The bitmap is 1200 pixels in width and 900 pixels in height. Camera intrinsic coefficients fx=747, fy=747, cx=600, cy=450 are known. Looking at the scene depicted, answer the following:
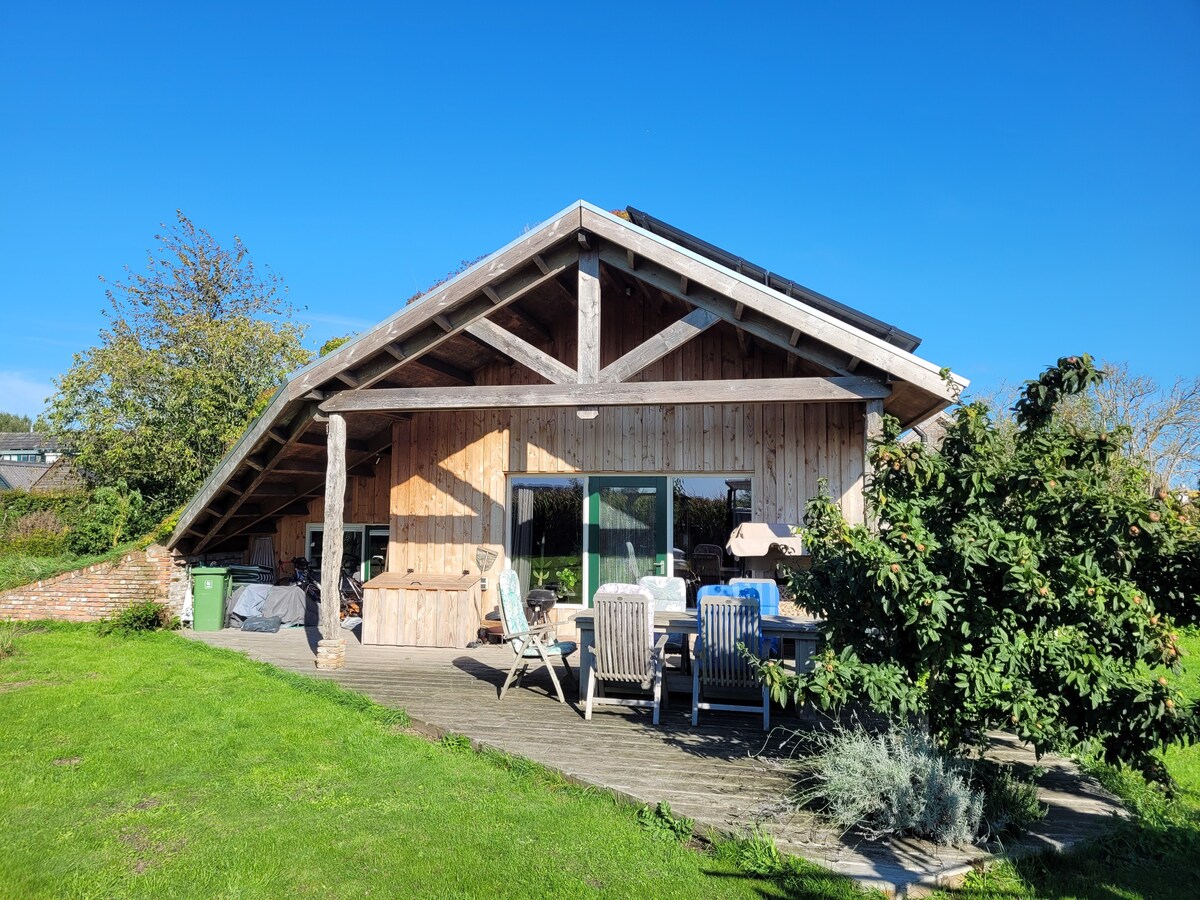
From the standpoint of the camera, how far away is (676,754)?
16.6 feet

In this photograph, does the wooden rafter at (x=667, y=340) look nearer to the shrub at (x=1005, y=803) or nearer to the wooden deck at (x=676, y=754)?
the wooden deck at (x=676, y=754)

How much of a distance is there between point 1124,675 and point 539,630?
4.27 meters

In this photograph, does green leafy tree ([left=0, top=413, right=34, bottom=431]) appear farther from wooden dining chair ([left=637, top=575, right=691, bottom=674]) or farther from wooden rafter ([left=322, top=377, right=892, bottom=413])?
wooden dining chair ([left=637, top=575, right=691, bottom=674])

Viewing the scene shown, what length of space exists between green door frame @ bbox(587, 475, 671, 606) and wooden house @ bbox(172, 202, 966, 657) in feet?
0.08

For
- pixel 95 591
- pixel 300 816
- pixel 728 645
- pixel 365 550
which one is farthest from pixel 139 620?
pixel 728 645

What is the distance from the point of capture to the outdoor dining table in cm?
589

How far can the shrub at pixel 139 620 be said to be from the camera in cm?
996

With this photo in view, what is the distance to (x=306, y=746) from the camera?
5.31 meters

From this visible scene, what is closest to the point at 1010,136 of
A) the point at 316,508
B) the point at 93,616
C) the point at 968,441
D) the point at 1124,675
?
the point at 968,441

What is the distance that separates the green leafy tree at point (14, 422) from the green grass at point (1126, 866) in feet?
289

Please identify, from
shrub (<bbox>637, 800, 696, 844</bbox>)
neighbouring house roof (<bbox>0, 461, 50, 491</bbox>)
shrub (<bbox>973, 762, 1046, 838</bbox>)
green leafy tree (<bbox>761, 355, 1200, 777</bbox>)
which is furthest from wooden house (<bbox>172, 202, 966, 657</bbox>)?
neighbouring house roof (<bbox>0, 461, 50, 491</bbox>)

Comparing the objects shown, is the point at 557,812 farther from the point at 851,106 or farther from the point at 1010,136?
the point at 851,106

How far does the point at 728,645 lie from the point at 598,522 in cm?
423

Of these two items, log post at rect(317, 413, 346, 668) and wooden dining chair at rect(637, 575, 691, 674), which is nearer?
log post at rect(317, 413, 346, 668)
